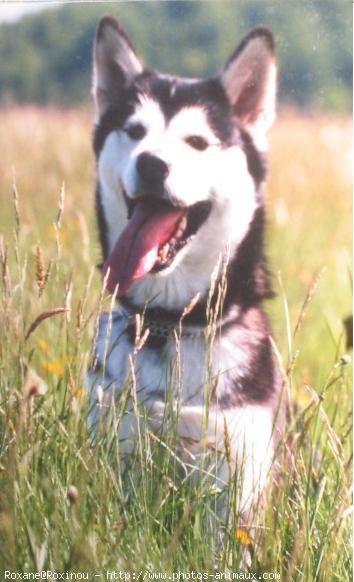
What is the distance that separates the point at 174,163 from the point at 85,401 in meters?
0.68

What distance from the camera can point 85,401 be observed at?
88.5 inches

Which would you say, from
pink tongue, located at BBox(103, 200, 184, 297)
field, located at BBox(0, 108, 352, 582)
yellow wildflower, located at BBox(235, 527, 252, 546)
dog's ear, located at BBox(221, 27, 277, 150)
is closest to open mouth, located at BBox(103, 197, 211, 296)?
pink tongue, located at BBox(103, 200, 184, 297)

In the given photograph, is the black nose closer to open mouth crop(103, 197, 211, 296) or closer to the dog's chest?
open mouth crop(103, 197, 211, 296)

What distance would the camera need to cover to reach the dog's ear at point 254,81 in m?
2.58

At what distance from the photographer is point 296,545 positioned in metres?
1.99

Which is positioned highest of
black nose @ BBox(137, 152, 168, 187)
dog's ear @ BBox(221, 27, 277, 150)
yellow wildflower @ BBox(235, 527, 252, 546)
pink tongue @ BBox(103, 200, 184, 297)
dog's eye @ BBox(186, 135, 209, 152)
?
dog's ear @ BBox(221, 27, 277, 150)

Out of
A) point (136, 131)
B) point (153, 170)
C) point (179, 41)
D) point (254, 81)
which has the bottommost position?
point (153, 170)

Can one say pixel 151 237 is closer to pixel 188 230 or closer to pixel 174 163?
pixel 188 230

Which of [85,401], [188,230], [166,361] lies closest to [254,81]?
[188,230]

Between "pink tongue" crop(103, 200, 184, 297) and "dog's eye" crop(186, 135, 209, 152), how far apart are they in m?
0.18

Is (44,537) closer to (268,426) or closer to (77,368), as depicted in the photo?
(77,368)

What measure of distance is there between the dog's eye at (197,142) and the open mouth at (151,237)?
149 mm

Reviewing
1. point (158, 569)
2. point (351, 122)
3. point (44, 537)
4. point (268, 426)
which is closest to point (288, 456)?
point (268, 426)

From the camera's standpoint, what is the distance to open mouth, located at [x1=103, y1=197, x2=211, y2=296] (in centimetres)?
250
